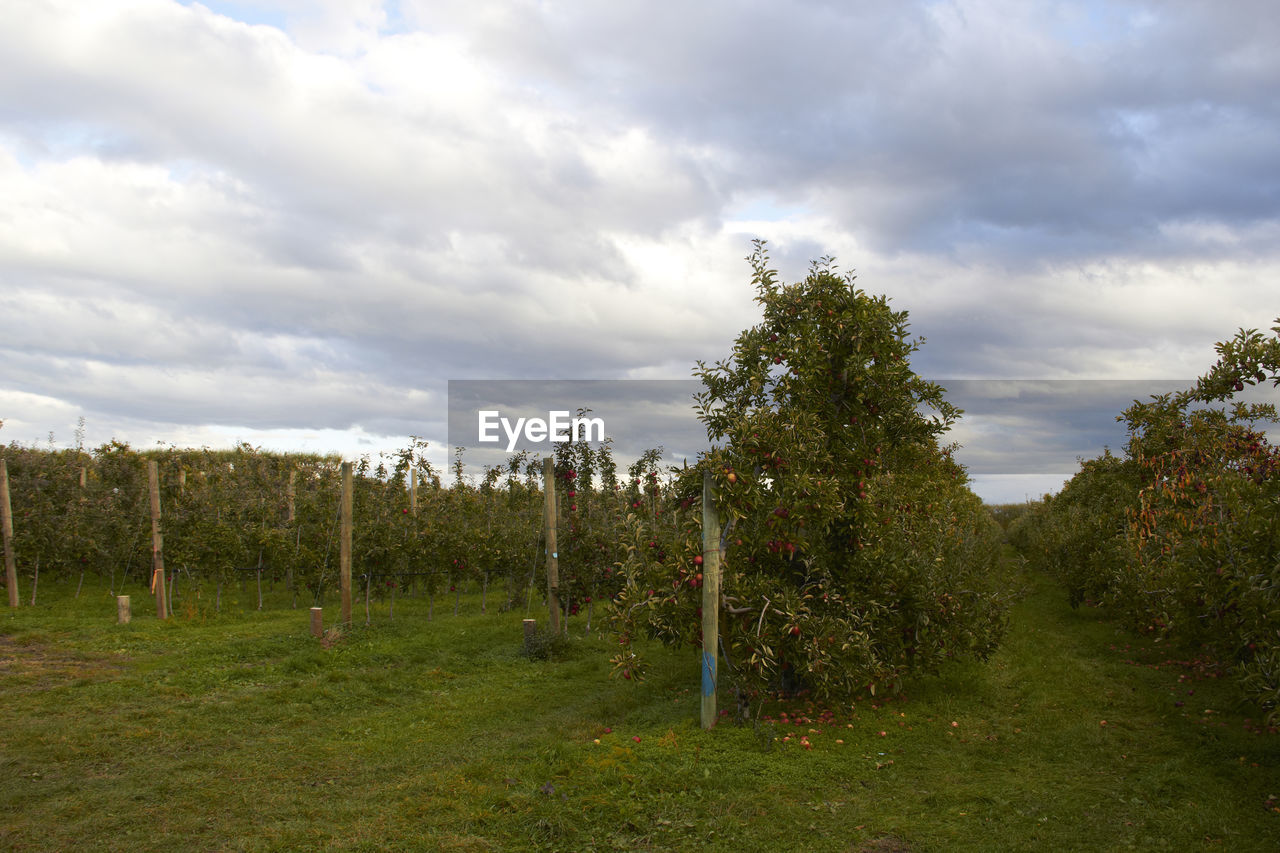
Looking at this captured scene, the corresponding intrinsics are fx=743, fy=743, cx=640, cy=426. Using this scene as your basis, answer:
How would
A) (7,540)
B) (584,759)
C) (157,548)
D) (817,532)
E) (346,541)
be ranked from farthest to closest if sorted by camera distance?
1. (7,540)
2. (157,548)
3. (346,541)
4. (817,532)
5. (584,759)

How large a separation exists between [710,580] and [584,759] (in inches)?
86.1

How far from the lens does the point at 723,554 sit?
812cm

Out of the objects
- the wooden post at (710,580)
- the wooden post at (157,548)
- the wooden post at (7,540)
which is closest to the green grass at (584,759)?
the wooden post at (710,580)

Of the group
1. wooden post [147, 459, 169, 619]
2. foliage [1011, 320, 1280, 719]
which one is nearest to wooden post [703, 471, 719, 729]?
foliage [1011, 320, 1280, 719]

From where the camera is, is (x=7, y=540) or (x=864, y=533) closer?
(x=864, y=533)

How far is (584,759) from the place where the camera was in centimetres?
718

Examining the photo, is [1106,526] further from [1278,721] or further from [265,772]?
[265,772]

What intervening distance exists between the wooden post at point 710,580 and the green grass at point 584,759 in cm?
77

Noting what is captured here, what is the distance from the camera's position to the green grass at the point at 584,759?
583 centimetres

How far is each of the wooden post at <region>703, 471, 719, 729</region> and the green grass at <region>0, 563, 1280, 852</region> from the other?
77 centimetres

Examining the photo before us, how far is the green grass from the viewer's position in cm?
583

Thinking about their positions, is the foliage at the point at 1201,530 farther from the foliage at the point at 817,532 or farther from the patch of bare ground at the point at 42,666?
the patch of bare ground at the point at 42,666

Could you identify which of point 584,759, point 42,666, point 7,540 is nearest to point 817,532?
point 584,759

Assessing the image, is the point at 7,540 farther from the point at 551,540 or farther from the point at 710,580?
the point at 710,580
